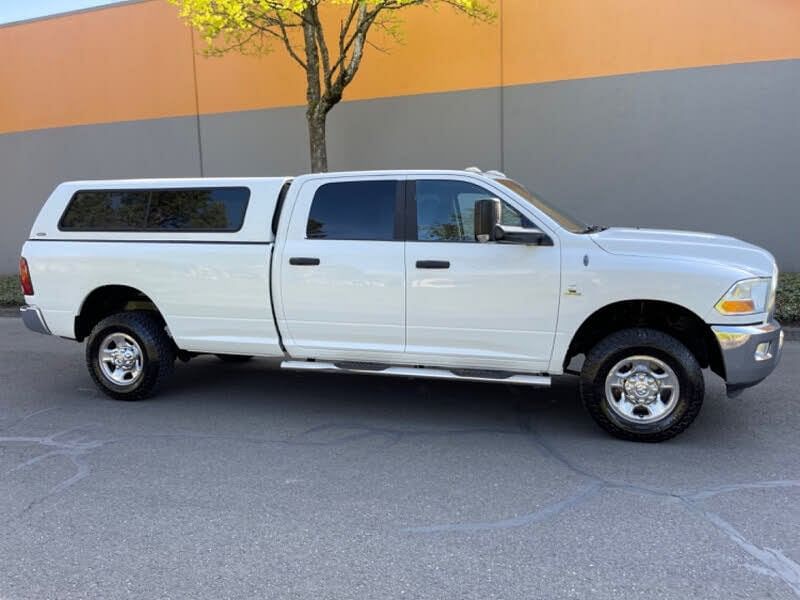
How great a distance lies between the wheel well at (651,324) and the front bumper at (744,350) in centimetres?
23

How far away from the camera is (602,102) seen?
10.6 metres

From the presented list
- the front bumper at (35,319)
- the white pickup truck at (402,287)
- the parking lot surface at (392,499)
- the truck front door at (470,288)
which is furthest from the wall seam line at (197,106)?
the truck front door at (470,288)

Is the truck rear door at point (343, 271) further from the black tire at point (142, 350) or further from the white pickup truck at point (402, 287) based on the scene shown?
the black tire at point (142, 350)

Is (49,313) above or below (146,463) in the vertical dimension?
above

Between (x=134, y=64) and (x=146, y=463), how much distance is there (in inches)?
465

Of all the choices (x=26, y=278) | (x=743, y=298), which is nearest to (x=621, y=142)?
(x=743, y=298)

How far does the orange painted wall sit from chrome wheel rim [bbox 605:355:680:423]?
746 cm

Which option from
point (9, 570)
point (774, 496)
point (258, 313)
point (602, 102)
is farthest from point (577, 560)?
point (602, 102)

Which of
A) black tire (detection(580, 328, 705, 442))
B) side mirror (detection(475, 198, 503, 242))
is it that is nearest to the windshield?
side mirror (detection(475, 198, 503, 242))

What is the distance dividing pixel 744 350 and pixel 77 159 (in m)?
14.5

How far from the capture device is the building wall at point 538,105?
395 inches

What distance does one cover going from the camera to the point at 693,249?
14.8 feet

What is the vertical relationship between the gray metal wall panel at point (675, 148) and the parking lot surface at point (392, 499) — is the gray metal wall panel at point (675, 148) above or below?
above

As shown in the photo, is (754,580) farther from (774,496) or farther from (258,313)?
(258,313)
